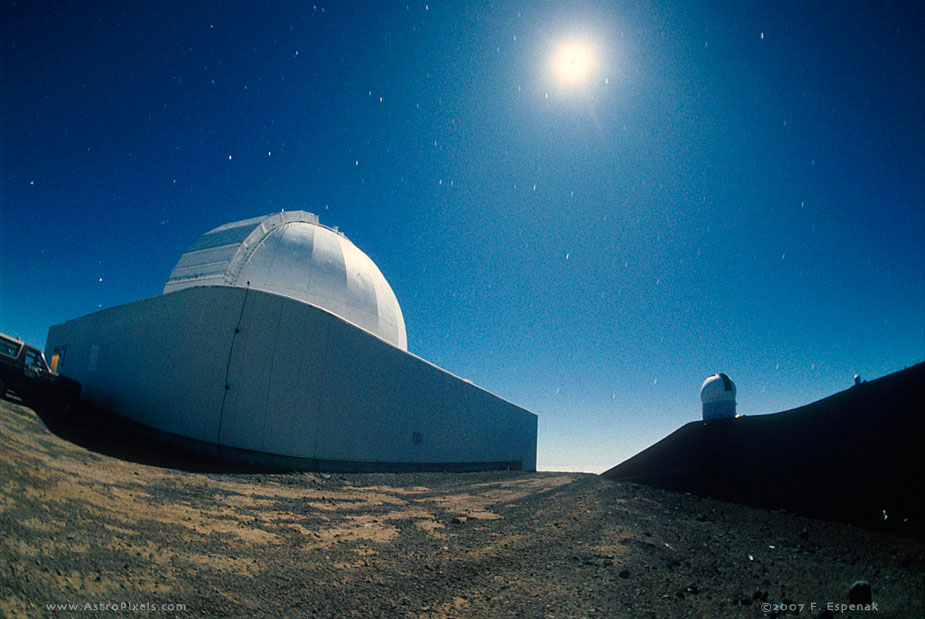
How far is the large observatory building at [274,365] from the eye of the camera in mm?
9484

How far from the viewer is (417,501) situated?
741 centimetres

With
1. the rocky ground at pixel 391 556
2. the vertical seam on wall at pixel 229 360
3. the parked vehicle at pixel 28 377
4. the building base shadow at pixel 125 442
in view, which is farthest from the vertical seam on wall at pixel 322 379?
the parked vehicle at pixel 28 377

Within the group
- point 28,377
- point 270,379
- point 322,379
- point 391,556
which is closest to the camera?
point 391,556

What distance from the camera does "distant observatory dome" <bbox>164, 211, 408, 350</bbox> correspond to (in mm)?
13453

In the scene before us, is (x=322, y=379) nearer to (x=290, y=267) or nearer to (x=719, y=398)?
(x=290, y=267)

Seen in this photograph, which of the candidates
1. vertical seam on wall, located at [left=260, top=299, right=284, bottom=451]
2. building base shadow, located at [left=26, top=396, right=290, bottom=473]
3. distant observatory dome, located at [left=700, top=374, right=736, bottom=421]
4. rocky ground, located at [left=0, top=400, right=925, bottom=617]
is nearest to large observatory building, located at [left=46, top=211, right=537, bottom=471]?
vertical seam on wall, located at [left=260, top=299, right=284, bottom=451]

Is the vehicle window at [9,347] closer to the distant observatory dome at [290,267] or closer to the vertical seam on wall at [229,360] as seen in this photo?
the vertical seam on wall at [229,360]

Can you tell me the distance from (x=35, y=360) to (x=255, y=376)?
4.61 m

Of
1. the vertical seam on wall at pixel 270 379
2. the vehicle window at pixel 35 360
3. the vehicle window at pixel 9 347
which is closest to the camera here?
the vehicle window at pixel 9 347

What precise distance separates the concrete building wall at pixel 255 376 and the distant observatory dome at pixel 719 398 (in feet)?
43.4

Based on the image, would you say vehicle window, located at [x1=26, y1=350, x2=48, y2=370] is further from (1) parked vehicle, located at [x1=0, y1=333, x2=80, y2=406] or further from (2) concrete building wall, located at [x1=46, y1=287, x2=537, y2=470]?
(2) concrete building wall, located at [x1=46, y1=287, x2=537, y2=470]

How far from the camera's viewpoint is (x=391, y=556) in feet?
13.1

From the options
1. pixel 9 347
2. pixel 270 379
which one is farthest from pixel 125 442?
pixel 270 379

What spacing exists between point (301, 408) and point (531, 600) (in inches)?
328
